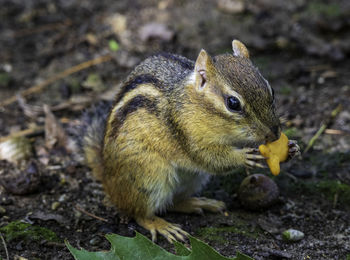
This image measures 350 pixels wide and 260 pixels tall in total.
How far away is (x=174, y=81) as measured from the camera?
12.1 feet

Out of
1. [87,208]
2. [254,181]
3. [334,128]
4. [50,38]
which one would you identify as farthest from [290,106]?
[50,38]

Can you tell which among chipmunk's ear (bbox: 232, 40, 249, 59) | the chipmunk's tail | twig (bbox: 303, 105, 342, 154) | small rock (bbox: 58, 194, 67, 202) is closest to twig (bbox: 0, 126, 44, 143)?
the chipmunk's tail

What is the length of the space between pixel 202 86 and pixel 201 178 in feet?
2.90

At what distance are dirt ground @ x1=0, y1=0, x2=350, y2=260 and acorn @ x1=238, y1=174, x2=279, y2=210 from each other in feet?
0.31

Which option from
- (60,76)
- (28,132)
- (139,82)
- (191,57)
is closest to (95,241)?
(139,82)

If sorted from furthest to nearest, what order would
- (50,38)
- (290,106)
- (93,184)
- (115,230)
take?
(50,38)
(290,106)
(93,184)
(115,230)

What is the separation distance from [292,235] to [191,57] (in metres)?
3.03

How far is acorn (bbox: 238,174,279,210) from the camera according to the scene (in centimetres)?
385

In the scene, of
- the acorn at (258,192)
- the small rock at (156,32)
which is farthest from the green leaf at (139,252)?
the small rock at (156,32)

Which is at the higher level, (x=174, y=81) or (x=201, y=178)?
(x=174, y=81)

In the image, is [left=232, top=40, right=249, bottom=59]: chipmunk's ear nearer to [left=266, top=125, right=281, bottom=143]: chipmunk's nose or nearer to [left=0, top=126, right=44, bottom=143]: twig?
[left=266, top=125, right=281, bottom=143]: chipmunk's nose

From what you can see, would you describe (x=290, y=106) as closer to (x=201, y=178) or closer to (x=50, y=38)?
(x=201, y=178)

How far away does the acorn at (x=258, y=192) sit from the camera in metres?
3.85

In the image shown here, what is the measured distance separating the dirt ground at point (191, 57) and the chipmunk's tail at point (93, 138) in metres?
0.22
